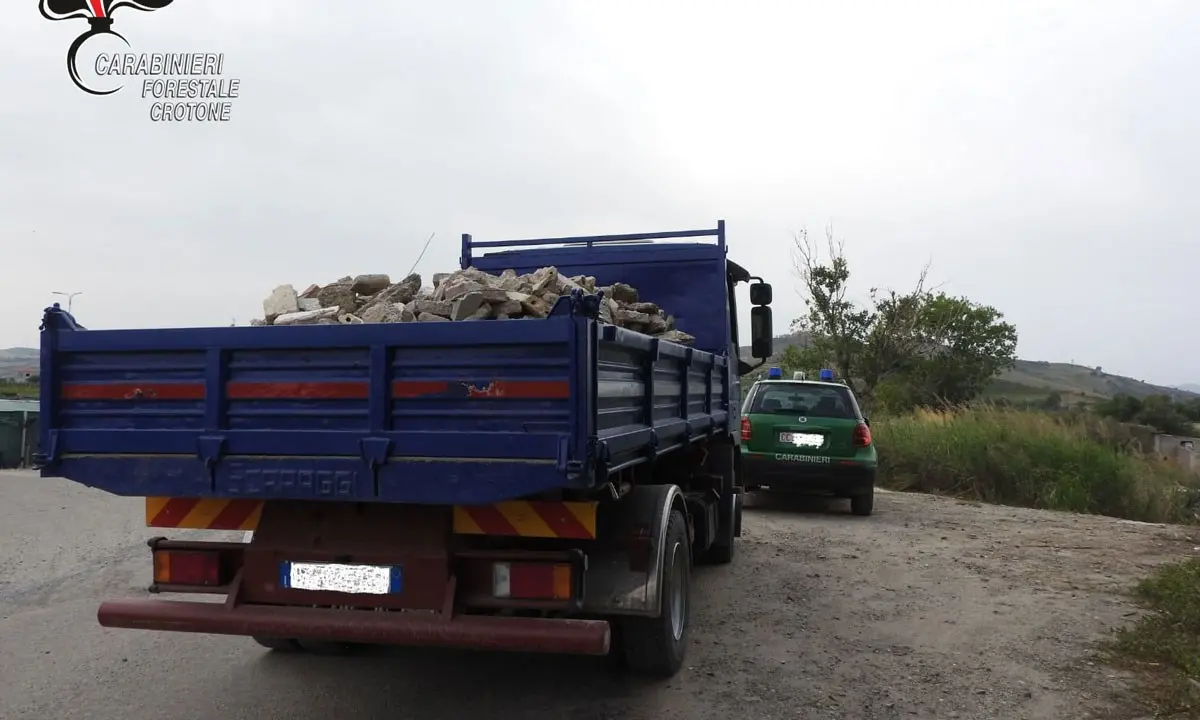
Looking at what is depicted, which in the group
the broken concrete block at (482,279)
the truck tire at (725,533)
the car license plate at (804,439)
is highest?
the broken concrete block at (482,279)

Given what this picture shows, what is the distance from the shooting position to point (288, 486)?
358cm

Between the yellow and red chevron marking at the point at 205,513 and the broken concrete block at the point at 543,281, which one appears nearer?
the yellow and red chevron marking at the point at 205,513

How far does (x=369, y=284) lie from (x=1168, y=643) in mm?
4774

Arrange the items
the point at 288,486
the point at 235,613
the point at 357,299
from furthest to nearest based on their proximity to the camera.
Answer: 1. the point at 357,299
2. the point at 235,613
3. the point at 288,486

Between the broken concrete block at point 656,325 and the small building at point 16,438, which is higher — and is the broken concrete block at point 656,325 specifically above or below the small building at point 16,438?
above

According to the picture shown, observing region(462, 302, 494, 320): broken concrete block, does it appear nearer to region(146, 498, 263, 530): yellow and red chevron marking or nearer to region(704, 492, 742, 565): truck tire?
region(146, 498, 263, 530): yellow and red chevron marking

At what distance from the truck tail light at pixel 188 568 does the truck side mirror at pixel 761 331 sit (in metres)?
4.78

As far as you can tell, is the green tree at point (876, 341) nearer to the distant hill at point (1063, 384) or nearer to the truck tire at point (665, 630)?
the distant hill at point (1063, 384)

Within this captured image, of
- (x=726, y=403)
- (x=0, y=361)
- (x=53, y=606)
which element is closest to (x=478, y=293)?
(x=726, y=403)

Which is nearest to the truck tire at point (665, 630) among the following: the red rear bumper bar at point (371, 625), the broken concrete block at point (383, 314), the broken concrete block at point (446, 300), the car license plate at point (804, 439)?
the red rear bumper bar at point (371, 625)

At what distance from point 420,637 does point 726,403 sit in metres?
3.72

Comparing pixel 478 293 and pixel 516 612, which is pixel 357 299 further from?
pixel 516 612

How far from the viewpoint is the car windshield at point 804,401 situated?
416 inches

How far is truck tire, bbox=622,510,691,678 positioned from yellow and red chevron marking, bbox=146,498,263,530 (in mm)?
1805
